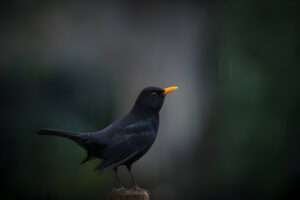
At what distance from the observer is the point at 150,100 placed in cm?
512

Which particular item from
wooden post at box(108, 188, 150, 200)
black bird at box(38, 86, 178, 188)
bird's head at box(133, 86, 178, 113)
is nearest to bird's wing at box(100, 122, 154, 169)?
black bird at box(38, 86, 178, 188)

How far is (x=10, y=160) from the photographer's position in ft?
24.6

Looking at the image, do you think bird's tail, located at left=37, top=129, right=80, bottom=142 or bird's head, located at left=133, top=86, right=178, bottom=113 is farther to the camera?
bird's head, located at left=133, top=86, right=178, bottom=113

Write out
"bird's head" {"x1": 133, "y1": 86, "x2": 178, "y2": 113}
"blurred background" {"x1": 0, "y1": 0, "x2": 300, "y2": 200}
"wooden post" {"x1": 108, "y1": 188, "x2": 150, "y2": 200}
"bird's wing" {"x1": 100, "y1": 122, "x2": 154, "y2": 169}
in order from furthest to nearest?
"blurred background" {"x1": 0, "y1": 0, "x2": 300, "y2": 200}
"bird's head" {"x1": 133, "y1": 86, "x2": 178, "y2": 113}
"bird's wing" {"x1": 100, "y1": 122, "x2": 154, "y2": 169}
"wooden post" {"x1": 108, "y1": 188, "x2": 150, "y2": 200}

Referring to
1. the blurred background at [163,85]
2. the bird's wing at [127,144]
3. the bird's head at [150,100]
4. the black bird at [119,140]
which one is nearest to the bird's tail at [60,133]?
the black bird at [119,140]

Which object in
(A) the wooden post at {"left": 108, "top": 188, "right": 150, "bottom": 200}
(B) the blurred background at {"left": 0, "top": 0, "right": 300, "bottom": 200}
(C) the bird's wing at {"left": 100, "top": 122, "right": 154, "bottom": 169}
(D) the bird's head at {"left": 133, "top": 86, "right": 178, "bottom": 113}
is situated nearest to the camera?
(A) the wooden post at {"left": 108, "top": 188, "right": 150, "bottom": 200}

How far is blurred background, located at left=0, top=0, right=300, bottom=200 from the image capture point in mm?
7465

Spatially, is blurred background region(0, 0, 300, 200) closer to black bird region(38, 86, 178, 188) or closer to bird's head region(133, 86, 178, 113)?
bird's head region(133, 86, 178, 113)

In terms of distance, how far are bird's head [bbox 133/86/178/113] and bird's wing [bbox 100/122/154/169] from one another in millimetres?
183

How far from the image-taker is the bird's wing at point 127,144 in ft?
15.2

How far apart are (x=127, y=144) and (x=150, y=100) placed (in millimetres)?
496

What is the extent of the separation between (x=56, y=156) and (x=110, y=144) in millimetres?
2836

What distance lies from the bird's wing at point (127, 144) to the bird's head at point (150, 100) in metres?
0.18

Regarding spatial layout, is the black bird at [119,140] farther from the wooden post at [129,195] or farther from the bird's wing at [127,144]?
the wooden post at [129,195]
